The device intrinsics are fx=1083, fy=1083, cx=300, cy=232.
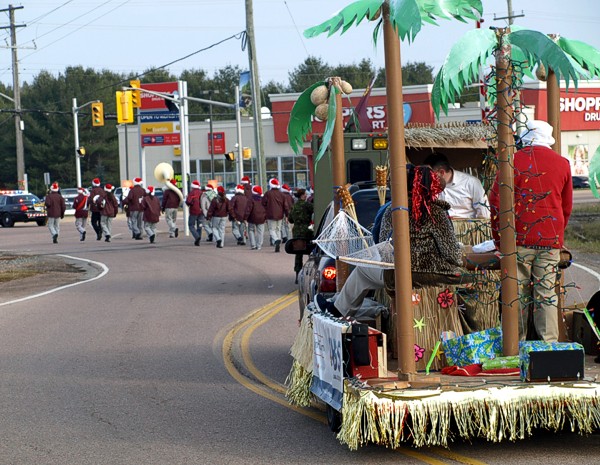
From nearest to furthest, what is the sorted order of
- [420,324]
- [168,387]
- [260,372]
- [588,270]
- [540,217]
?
[540,217]
[420,324]
[168,387]
[260,372]
[588,270]

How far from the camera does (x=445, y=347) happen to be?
7938 mm

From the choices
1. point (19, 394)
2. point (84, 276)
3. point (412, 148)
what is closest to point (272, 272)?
point (84, 276)

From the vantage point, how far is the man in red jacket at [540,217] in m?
7.71

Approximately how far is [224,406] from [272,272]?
1424cm

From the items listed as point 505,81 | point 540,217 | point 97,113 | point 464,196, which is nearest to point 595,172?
point 464,196

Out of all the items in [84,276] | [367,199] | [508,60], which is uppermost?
[508,60]

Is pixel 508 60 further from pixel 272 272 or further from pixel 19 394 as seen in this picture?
pixel 272 272

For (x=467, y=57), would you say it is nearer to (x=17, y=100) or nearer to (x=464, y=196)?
(x=464, y=196)

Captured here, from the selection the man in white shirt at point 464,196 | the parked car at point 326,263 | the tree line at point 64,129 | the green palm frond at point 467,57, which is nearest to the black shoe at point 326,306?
the parked car at point 326,263

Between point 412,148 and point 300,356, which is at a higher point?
point 412,148

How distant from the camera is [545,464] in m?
6.68

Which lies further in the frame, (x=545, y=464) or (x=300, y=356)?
(x=300, y=356)

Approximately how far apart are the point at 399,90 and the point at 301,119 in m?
2.81

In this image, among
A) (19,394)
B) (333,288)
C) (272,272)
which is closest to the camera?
(19,394)
